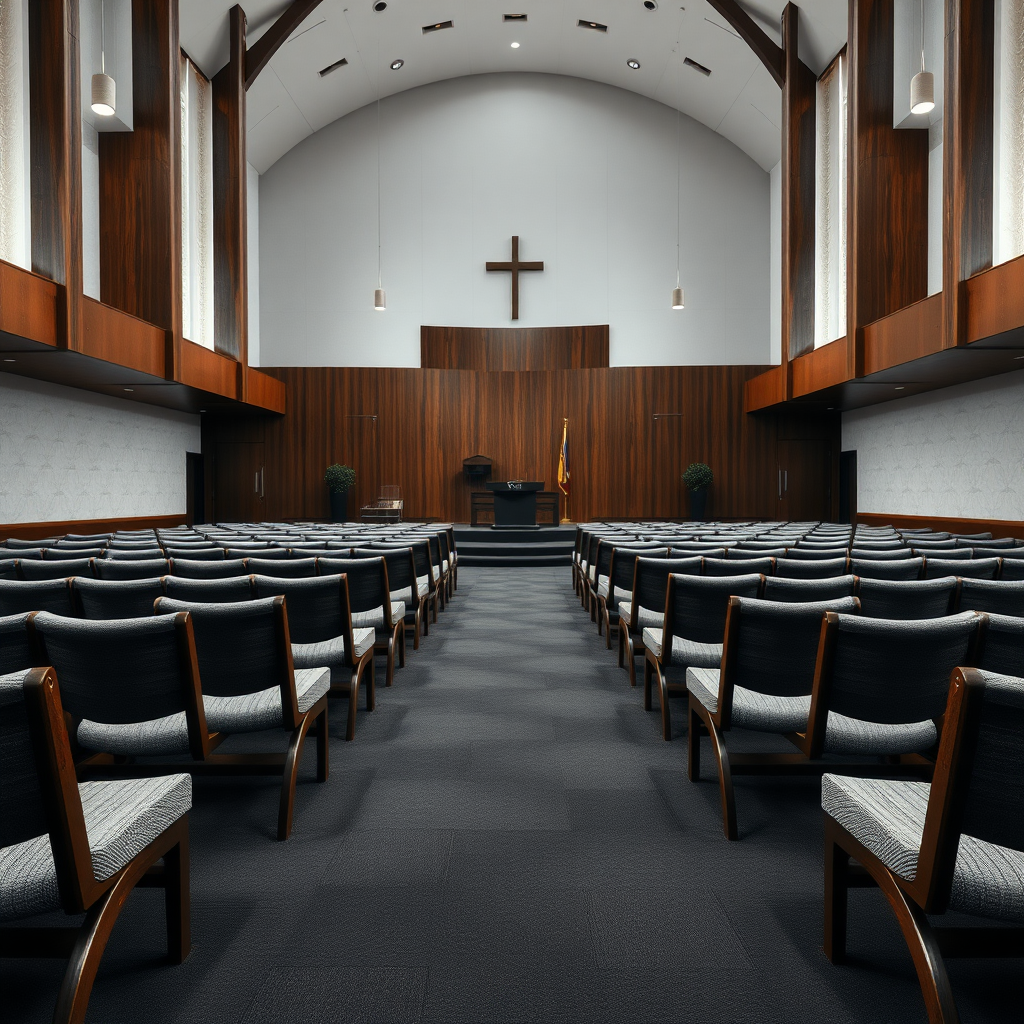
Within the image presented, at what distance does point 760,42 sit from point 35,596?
13.0 metres

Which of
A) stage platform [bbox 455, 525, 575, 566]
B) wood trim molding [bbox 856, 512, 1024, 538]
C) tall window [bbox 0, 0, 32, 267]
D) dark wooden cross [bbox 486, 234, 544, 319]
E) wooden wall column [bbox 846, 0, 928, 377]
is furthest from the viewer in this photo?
dark wooden cross [bbox 486, 234, 544, 319]

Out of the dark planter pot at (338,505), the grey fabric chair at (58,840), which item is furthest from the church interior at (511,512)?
the dark planter pot at (338,505)

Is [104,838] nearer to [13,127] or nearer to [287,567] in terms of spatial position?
[287,567]

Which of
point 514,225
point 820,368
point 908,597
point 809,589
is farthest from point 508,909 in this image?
point 514,225

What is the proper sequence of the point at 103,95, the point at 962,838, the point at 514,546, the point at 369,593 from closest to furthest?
1. the point at 962,838
2. the point at 369,593
3. the point at 103,95
4. the point at 514,546

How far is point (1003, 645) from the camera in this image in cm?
176

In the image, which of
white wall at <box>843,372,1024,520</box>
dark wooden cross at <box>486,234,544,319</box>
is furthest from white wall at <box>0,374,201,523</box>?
white wall at <box>843,372,1024,520</box>

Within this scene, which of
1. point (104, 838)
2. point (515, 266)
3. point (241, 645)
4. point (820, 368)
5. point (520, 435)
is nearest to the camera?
point (104, 838)

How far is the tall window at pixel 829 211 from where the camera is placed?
11.3 meters

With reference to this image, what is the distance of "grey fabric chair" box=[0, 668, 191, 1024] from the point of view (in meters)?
1.07

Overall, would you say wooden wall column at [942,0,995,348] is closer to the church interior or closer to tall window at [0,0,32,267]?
the church interior

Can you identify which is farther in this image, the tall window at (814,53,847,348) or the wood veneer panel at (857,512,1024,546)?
the tall window at (814,53,847,348)

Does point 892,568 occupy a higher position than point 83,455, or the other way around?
point 83,455

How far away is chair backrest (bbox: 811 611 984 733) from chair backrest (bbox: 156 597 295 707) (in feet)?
4.91
